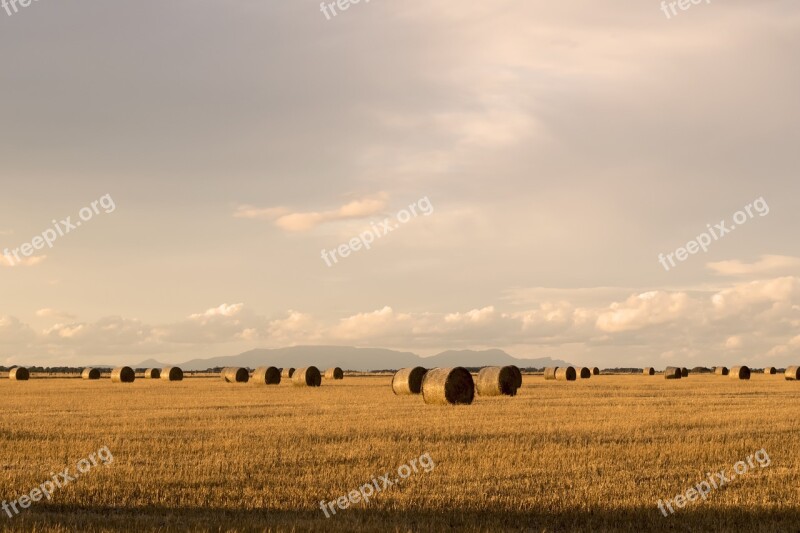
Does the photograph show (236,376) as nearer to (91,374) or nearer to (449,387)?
(91,374)

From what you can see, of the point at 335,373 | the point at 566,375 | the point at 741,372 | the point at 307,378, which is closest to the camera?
the point at 307,378

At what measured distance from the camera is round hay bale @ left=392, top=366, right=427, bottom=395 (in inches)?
1433

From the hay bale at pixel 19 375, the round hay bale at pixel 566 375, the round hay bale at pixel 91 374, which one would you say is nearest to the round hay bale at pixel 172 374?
the round hay bale at pixel 91 374

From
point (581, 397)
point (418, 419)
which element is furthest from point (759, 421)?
point (581, 397)

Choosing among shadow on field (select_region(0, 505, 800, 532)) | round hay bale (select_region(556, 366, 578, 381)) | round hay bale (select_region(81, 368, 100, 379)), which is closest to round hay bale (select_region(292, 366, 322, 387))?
round hay bale (select_region(556, 366, 578, 381))

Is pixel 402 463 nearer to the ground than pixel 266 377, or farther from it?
nearer to the ground

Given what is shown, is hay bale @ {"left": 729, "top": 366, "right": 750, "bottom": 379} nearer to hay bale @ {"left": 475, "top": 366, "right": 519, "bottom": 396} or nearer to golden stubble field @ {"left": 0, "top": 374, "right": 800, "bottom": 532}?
hay bale @ {"left": 475, "top": 366, "right": 519, "bottom": 396}

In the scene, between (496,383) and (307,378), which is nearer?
(496,383)

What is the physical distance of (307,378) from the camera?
4678 cm

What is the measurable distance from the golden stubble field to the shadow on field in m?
0.03

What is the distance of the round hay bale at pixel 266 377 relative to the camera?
51.0 metres

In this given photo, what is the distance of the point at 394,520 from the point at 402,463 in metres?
4.26

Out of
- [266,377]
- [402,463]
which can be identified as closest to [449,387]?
[402,463]

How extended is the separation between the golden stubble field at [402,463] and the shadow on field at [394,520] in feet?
0.10
